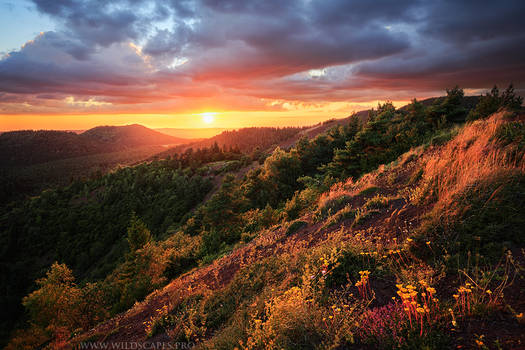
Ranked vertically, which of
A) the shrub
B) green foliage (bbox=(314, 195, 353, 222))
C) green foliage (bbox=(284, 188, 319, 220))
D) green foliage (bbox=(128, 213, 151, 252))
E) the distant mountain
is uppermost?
the distant mountain

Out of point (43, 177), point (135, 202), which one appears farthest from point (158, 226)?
point (43, 177)

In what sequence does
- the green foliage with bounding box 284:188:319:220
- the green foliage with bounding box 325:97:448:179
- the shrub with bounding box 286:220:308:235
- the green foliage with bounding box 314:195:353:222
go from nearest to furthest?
1. the green foliage with bounding box 314:195:353:222
2. the shrub with bounding box 286:220:308:235
3. the green foliage with bounding box 284:188:319:220
4. the green foliage with bounding box 325:97:448:179

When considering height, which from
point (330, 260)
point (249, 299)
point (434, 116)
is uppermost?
point (434, 116)

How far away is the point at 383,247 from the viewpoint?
14.0 feet

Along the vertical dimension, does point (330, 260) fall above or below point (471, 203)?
below

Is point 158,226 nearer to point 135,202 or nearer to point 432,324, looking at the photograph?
point 135,202

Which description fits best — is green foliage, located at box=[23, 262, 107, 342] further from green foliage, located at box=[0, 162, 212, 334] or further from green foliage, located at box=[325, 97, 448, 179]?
green foliage, located at box=[325, 97, 448, 179]

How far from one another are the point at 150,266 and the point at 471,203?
53.9 feet

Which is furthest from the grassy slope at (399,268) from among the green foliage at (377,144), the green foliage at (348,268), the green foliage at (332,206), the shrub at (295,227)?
the green foliage at (377,144)

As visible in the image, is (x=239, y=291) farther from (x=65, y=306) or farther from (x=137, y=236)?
(x=137, y=236)

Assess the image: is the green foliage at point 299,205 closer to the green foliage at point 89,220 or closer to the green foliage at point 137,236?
the green foliage at point 137,236

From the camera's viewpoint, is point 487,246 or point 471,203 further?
point 471,203

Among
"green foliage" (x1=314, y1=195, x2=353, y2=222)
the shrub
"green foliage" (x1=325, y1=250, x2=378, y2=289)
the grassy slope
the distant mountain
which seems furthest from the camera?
the distant mountain

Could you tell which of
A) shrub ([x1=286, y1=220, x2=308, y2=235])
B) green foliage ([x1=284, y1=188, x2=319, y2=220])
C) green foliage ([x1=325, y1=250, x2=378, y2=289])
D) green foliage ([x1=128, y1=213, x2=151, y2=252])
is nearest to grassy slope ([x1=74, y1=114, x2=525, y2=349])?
green foliage ([x1=325, y1=250, x2=378, y2=289])
